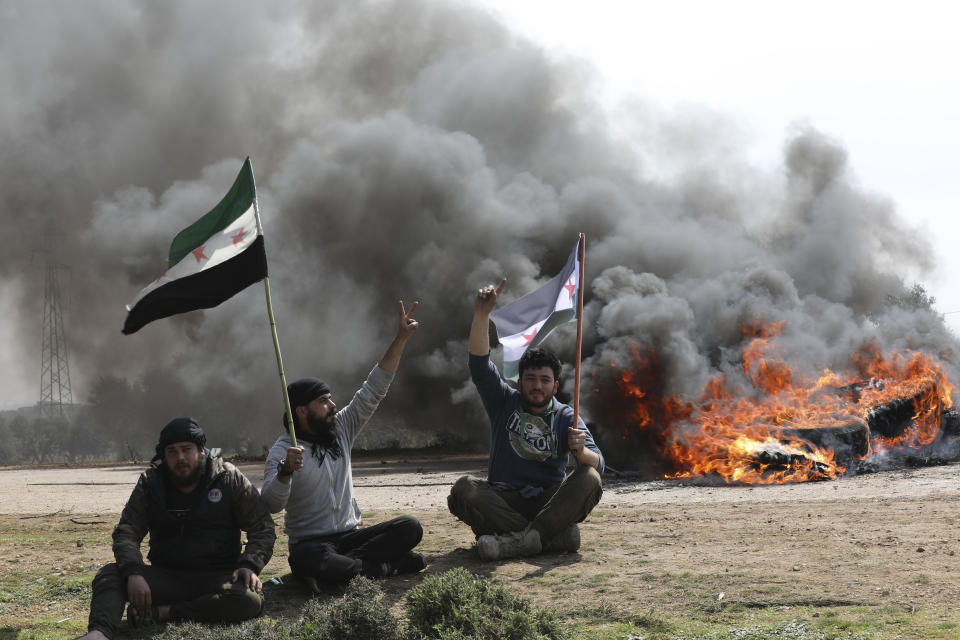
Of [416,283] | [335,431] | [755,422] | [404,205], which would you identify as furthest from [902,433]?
[404,205]

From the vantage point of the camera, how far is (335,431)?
5.69 m

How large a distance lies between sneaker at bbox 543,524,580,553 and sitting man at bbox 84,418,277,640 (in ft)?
7.54

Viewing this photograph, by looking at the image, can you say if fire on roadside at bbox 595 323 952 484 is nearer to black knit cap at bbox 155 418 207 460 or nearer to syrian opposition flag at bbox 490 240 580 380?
syrian opposition flag at bbox 490 240 580 380

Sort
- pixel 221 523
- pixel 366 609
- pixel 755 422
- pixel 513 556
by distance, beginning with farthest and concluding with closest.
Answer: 1. pixel 755 422
2. pixel 513 556
3. pixel 221 523
4. pixel 366 609

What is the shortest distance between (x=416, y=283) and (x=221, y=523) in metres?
23.3

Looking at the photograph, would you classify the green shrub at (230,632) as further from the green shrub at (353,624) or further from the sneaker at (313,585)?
the sneaker at (313,585)

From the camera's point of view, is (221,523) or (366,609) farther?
(221,523)

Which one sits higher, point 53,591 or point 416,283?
point 416,283

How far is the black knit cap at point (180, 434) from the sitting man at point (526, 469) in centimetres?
215

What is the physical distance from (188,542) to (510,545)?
2380 mm

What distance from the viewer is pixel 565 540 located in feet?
20.8

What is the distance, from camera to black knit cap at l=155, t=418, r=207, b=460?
480 cm

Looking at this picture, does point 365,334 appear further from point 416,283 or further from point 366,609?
point 366,609

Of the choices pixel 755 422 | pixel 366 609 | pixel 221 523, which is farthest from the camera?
pixel 755 422
